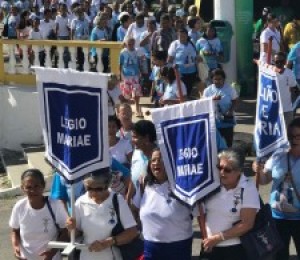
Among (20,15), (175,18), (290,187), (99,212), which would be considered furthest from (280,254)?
(20,15)

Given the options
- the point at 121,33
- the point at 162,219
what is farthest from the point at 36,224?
the point at 121,33

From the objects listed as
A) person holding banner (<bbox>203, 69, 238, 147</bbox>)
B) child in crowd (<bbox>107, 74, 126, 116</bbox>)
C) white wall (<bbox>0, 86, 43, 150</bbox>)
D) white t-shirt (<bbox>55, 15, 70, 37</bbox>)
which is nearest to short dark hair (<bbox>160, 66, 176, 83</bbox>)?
child in crowd (<bbox>107, 74, 126, 116</bbox>)

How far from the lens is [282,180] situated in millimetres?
7418

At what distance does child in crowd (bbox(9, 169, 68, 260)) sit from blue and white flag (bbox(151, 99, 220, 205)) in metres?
0.96

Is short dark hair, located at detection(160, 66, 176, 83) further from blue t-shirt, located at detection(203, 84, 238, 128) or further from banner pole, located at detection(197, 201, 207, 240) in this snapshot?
banner pole, located at detection(197, 201, 207, 240)

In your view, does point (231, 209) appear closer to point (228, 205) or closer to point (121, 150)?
point (228, 205)

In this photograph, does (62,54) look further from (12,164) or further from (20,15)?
(20,15)

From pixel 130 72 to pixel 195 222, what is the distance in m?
4.96

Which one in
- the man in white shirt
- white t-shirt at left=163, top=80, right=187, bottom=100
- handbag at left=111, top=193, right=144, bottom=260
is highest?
the man in white shirt

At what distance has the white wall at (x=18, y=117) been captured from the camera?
54.1 ft

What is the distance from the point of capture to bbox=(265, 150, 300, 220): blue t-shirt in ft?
24.2

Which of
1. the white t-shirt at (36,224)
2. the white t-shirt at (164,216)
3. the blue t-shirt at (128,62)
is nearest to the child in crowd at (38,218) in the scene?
the white t-shirt at (36,224)

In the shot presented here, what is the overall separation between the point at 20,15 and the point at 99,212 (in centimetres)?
1521

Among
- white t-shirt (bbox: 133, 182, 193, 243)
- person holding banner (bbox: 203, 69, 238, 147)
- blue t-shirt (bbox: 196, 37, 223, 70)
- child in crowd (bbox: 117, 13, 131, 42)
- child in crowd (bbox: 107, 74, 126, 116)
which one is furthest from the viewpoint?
child in crowd (bbox: 117, 13, 131, 42)
